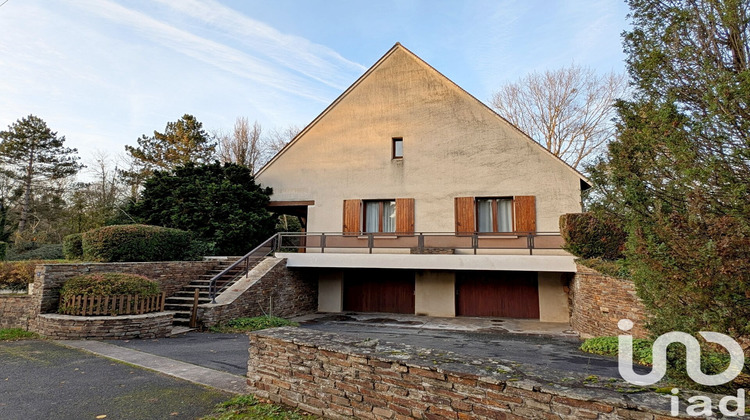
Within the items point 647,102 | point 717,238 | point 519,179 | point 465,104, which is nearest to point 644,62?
point 647,102

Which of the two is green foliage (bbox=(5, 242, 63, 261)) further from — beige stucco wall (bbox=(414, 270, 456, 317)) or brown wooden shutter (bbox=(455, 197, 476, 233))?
brown wooden shutter (bbox=(455, 197, 476, 233))

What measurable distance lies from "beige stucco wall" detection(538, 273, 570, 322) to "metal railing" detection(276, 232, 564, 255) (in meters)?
1.66

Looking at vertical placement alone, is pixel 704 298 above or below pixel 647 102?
below

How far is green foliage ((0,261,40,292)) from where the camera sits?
36.6ft

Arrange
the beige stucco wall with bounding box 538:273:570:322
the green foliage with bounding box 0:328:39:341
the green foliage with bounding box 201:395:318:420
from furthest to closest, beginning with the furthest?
1. the beige stucco wall with bounding box 538:273:570:322
2. the green foliage with bounding box 0:328:39:341
3. the green foliage with bounding box 201:395:318:420

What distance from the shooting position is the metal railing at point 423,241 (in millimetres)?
12891

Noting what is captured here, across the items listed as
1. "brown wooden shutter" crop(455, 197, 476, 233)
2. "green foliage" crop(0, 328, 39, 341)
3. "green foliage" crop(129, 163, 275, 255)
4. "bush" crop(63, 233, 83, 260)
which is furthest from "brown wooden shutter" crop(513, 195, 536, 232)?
"bush" crop(63, 233, 83, 260)

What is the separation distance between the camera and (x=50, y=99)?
11375 mm

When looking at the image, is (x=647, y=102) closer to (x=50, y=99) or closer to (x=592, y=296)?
(x=592, y=296)

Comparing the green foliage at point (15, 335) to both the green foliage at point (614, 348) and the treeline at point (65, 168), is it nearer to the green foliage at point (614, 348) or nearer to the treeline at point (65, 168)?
the green foliage at point (614, 348)

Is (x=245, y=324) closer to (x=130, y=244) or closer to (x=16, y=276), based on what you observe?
(x=130, y=244)

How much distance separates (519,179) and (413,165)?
13.5 ft

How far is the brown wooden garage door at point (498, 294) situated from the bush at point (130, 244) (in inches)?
413

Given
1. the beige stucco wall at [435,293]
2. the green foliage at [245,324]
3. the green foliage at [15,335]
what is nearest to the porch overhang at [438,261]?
the beige stucco wall at [435,293]
